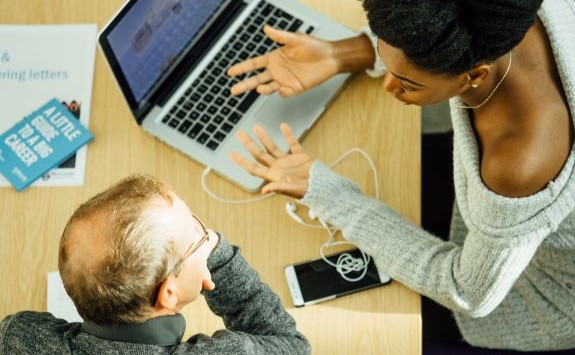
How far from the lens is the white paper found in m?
1.25

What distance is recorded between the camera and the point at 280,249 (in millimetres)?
1285

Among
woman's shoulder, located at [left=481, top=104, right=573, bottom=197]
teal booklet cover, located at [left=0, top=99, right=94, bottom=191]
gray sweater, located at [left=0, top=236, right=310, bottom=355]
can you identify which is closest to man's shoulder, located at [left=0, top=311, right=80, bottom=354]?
gray sweater, located at [left=0, top=236, right=310, bottom=355]

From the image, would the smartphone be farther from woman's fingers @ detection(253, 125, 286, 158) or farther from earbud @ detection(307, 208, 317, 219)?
woman's fingers @ detection(253, 125, 286, 158)

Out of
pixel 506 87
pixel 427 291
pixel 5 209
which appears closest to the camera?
pixel 506 87

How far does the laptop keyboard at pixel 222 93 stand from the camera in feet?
4.46

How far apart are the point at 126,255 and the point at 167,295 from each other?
9 cm

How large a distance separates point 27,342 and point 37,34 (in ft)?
2.32

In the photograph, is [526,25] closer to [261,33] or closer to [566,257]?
[566,257]

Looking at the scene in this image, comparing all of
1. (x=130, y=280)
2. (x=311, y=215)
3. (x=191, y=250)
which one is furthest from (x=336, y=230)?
(x=130, y=280)

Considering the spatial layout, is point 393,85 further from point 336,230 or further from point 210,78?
point 210,78

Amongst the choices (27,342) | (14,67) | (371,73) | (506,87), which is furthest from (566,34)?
(14,67)

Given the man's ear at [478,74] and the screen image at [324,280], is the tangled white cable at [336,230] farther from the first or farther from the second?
the man's ear at [478,74]

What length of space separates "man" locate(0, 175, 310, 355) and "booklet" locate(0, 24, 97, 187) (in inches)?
17.1

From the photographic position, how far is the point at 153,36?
51.3 inches
